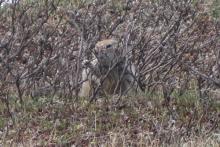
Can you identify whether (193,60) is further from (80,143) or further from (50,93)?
(80,143)

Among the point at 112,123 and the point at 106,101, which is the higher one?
the point at 106,101

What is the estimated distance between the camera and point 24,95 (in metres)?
7.60

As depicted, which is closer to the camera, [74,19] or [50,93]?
[50,93]

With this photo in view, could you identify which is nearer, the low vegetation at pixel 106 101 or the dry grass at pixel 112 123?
the dry grass at pixel 112 123

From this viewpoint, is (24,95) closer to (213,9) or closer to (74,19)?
(74,19)

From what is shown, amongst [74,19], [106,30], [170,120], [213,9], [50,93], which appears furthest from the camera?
[213,9]

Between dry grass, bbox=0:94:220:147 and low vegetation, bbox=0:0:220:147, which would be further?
low vegetation, bbox=0:0:220:147

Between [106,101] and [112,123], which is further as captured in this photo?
[106,101]

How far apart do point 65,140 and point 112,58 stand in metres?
2.09

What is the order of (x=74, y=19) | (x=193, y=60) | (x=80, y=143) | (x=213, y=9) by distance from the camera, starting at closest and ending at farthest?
(x=80, y=143) → (x=74, y=19) → (x=193, y=60) → (x=213, y=9)

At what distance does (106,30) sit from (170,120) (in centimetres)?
415

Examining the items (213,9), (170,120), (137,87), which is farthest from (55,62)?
(213,9)

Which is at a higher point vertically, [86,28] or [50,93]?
[86,28]

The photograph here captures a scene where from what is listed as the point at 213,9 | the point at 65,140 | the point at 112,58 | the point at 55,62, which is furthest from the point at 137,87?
the point at 213,9
